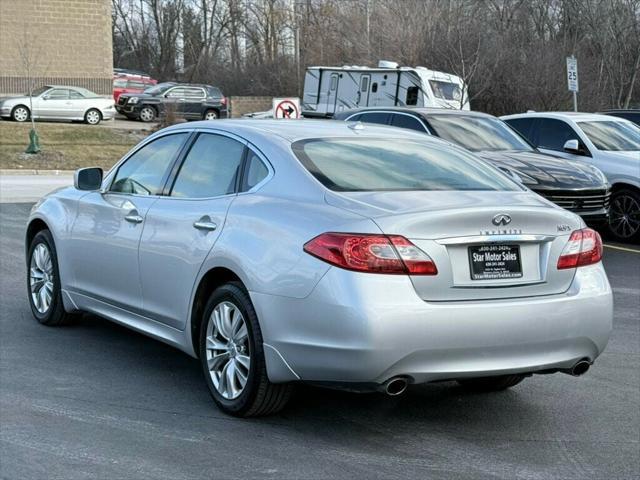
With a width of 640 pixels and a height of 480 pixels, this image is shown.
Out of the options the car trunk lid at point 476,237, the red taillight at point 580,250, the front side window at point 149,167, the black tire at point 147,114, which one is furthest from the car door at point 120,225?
the black tire at point 147,114

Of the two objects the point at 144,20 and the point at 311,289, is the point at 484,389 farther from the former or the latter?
the point at 144,20

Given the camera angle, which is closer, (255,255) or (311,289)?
(311,289)

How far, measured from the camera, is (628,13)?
1462 inches

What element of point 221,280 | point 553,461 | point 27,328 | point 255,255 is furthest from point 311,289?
point 27,328

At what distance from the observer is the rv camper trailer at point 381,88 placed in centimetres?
3056

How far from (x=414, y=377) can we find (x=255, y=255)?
1.03m

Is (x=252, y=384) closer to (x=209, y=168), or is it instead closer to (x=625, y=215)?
(x=209, y=168)

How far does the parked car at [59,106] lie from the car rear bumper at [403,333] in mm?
34096

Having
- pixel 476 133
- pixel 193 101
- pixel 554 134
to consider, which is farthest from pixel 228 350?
pixel 193 101

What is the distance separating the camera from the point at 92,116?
127 feet

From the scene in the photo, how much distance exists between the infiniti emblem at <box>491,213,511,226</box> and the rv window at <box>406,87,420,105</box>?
84.5 ft

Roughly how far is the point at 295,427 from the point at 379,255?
3.74 feet

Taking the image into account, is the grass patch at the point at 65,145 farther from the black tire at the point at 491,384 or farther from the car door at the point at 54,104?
the black tire at the point at 491,384

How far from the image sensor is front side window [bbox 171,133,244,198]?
5902mm
